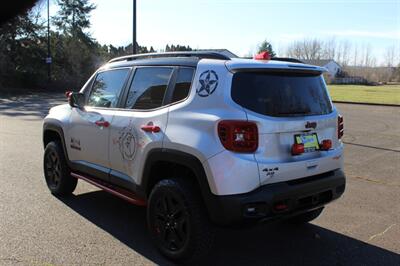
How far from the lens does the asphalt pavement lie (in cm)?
430

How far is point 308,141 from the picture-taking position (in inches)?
170

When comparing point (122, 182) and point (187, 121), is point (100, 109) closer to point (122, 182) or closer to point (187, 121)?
point (122, 182)

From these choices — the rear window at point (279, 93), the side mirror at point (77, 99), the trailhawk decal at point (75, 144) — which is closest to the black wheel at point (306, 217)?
the rear window at point (279, 93)

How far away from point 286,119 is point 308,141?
1.29 feet

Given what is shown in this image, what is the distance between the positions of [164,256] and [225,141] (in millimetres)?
1302

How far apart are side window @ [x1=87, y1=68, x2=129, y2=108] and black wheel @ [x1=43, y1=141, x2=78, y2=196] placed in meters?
0.94

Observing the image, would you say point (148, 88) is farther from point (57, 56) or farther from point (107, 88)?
point (57, 56)

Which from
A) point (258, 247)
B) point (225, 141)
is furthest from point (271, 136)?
point (258, 247)

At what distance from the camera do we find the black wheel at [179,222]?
3969 mm

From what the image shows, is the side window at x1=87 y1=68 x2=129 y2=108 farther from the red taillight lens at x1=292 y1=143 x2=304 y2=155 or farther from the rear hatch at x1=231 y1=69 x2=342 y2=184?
the red taillight lens at x1=292 y1=143 x2=304 y2=155

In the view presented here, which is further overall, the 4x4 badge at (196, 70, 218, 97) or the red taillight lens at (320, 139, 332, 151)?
the red taillight lens at (320, 139, 332, 151)

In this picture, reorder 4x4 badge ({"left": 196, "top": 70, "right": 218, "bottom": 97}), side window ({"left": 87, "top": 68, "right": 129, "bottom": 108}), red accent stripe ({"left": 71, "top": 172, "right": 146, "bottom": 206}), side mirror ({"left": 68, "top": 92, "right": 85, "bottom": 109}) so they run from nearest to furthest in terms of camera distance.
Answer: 4x4 badge ({"left": 196, "top": 70, "right": 218, "bottom": 97}) → red accent stripe ({"left": 71, "top": 172, "right": 146, "bottom": 206}) → side window ({"left": 87, "top": 68, "right": 129, "bottom": 108}) → side mirror ({"left": 68, "top": 92, "right": 85, "bottom": 109})

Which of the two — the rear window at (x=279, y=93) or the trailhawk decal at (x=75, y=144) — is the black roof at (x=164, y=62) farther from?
the trailhawk decal at (x=75, y=144)

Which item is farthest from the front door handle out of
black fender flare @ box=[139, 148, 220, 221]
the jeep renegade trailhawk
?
black fender flare @ box=[139, 148, 220, 221]
